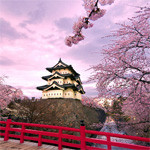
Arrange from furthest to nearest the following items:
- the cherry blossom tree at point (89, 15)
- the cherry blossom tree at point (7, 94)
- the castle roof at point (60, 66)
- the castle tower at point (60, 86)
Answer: the castle roof at point (60, 66)
the castle tower at point (60, 86)
the cherry blossom tree at point (7, 94)
the cherry blossom tree at point (89, 15)

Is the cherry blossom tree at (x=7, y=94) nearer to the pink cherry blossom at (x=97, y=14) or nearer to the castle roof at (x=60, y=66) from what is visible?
the castle roof at (x=60, y=66)

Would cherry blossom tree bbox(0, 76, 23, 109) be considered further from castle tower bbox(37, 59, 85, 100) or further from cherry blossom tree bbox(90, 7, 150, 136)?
cherry blossom tree bbox(90, 7, 150, 136)

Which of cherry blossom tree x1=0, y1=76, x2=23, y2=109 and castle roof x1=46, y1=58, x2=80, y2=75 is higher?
castle roof x1=46, y1=58, x2=80, y2=75

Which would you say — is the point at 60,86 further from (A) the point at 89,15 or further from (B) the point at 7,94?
(A) the point at 89,15

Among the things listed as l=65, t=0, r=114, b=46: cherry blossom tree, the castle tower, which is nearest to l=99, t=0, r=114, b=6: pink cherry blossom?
l=65, t=0, r=114, b=46: cherry blossom tree

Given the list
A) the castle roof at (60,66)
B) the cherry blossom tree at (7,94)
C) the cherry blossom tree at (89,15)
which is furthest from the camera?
the castle roof at (60,66)

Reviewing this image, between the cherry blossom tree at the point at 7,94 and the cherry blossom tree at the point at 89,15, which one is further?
→ the cherry blossom tree at the point at 7,94

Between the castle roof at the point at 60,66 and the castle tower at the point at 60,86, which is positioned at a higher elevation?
the castle roof at the point at 60,66

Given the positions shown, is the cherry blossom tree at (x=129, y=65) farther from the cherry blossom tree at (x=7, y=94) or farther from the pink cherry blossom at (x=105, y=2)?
the cherry blossom tree at (x=7, y=94)

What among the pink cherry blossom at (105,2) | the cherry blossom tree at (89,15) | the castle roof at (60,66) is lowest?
the cherry blossom tree at (89,15)

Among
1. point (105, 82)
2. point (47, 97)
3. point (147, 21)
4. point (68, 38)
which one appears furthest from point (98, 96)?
point (47, 97)

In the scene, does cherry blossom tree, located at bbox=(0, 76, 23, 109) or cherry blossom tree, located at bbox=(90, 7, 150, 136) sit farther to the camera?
cherry blossom tree, located at bbox=(0, 76, 23, 109)

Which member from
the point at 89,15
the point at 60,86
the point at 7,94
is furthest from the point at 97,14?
the point at 60,86

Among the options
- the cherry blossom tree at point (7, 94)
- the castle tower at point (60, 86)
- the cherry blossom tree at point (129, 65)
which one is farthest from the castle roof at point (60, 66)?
the cherry blossom tree at point (129, 65)
